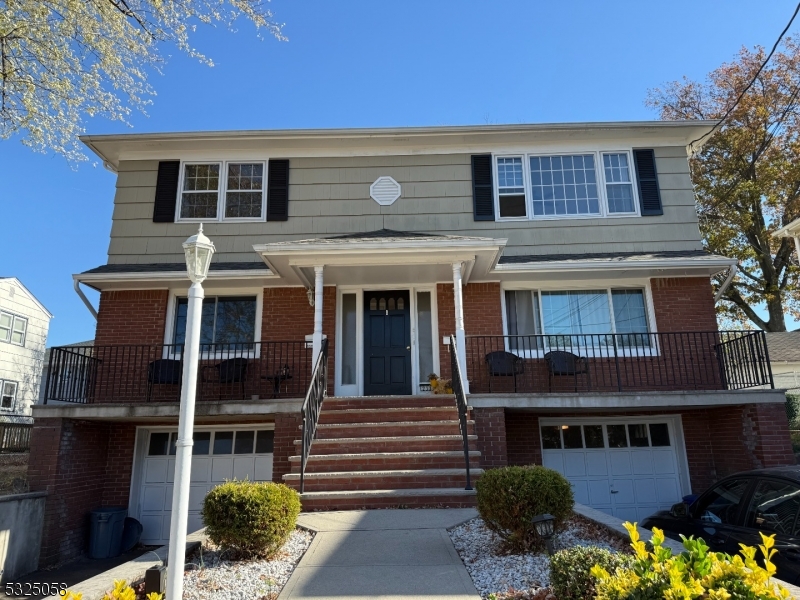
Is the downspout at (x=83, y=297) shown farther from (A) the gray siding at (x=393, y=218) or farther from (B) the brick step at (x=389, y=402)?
(B) the brick step at (x=389, y=402)

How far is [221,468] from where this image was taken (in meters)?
10.3

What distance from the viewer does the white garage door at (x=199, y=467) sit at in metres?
10.1

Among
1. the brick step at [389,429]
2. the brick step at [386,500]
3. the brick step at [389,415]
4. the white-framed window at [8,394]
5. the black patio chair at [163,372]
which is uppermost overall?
the white-framed window at [8,394]

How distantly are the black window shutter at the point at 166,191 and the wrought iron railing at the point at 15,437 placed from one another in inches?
213

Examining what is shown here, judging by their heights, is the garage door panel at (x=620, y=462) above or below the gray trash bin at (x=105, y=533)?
above

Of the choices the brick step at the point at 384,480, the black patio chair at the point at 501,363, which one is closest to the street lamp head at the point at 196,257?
the brick step at the point at 384,480

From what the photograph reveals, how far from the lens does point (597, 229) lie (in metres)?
11.3

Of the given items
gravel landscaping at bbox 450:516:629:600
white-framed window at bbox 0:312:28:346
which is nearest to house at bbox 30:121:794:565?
gravel landscaping at bbox 450:516:629:600

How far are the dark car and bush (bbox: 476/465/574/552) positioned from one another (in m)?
1.43

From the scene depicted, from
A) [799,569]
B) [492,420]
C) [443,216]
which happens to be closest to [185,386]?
[799,569]

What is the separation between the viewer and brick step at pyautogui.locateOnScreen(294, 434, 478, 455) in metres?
8.00

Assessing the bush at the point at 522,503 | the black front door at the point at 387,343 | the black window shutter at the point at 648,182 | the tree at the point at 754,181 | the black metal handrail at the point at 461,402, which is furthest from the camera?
the tree at the point at 754,181

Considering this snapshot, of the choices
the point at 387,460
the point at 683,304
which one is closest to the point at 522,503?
the point at 387,460

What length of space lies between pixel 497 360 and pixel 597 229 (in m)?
3.54
